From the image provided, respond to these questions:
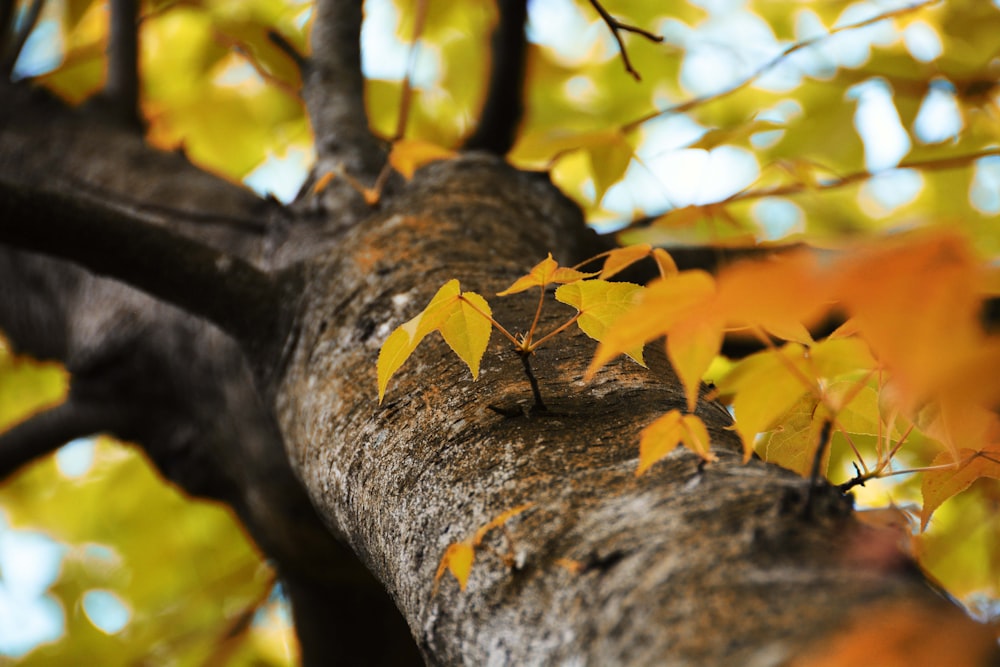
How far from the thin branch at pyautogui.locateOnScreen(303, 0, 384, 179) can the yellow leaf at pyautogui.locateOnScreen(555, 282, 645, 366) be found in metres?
0.58

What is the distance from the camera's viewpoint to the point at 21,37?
152 centimetres

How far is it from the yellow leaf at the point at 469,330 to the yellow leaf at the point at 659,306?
17 centimetres

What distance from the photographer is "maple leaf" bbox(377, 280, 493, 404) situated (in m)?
0.48

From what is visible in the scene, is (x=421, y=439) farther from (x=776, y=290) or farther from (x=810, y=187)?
(x=810, y=187)

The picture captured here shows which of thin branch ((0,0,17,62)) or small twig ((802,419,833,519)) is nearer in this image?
small twig ((802,419,833,519))

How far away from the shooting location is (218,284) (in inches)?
32.5

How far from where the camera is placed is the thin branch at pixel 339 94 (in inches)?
42.0

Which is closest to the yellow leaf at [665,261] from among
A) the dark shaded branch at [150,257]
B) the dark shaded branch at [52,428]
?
the dark shaded branch at [150,257]

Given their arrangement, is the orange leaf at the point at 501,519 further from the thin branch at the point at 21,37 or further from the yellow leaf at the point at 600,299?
the thin branch at the point at 21,37

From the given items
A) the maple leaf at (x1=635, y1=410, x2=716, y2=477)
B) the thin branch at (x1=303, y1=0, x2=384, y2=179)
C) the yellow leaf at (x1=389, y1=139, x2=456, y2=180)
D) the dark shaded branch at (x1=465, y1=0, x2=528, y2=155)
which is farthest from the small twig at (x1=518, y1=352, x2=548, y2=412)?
the dark shaded branch at (x1=465, y1=0, x2=528, y2=155)

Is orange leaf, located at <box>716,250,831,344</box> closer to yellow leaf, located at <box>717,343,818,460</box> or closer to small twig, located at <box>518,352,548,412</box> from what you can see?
yellow leaf, located at <box>717,343,818,460</box>

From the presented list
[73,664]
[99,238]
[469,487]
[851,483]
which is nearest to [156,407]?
[99,238]

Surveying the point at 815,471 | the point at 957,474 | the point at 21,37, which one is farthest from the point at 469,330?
the point at 21,37

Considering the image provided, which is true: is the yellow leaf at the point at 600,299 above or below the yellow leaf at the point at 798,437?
above
